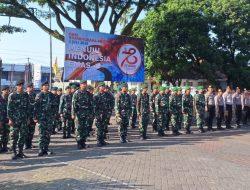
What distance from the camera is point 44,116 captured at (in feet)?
38.2

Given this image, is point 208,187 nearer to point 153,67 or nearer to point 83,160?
point 83,160

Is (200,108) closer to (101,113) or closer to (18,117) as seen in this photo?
(101,113)

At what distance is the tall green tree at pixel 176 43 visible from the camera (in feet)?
89.2

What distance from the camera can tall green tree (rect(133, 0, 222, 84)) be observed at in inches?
1071

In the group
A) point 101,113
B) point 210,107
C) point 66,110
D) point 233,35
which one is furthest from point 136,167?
point 233,35

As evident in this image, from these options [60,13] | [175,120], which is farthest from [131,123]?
[60,13]

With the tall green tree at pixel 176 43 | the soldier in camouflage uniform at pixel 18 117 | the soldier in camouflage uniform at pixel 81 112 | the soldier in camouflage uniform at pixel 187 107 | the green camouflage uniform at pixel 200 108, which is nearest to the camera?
the soldier in camouflage uniform at pixel 18 117

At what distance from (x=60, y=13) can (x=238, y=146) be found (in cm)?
1272

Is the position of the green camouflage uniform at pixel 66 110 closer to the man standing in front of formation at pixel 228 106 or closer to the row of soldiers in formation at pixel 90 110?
the row of soldiers in formation at pixel 90 110

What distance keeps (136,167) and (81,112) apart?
134 inches

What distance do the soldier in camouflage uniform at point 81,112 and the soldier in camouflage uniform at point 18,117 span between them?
1711 millimetres

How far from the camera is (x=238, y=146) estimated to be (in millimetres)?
13758

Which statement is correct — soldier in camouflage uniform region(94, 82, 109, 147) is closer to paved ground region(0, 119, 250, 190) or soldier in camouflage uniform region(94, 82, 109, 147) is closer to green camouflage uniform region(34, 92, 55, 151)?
paved ground region(0, 119, 250, 190)

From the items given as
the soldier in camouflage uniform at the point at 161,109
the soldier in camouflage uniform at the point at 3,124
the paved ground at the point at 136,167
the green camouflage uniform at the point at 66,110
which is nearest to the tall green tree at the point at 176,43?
the soldier in camouflage uniform at the point at 161,109
